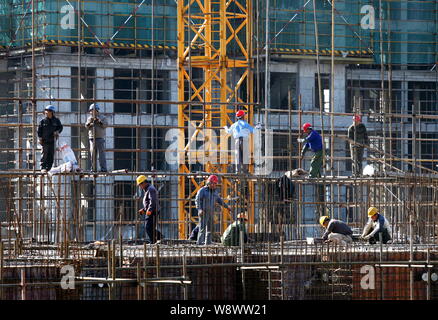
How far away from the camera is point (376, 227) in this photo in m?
25.6

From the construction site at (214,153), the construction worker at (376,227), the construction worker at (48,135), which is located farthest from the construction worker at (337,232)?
the construction worker at (48,135)

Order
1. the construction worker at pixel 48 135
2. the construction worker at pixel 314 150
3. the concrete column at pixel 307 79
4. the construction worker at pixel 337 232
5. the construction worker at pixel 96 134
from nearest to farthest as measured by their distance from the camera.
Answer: the construction worker at pixel 337 232 → the construction worker at pixel 48 135 → the construction worker at pixel 96 134 → the construction worker at pixel 314 150 → the concrete column at pixel 307 79

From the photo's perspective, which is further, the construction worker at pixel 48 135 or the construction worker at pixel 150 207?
the construction worker at pixel 48 135

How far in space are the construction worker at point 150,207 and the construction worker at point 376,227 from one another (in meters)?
4.23

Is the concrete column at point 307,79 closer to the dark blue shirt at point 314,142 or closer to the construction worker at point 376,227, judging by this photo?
the dark blue shirt at point 314,142

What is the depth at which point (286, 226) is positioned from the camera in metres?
27.8

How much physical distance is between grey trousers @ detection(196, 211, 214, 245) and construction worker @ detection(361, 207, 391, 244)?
3145 millimetres

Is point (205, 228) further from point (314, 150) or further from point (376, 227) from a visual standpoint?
point (314, 150)

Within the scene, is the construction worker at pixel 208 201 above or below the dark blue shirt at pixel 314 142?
below

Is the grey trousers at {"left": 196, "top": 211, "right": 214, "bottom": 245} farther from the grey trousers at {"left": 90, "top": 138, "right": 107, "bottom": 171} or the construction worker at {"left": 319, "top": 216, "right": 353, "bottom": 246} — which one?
the grey trousers at {"left": 90, "top": 138, "right": 107, "bottom": 171}

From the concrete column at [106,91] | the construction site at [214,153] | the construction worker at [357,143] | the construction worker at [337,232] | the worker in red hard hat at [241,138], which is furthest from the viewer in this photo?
the concrete column at [106,91]

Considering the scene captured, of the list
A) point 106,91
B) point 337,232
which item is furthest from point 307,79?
point 337,232

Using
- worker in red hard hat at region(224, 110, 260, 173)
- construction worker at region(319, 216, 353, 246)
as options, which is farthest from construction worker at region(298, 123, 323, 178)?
construction worker at region(319, 216, 353, 246)

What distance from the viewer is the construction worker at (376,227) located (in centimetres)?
2552
